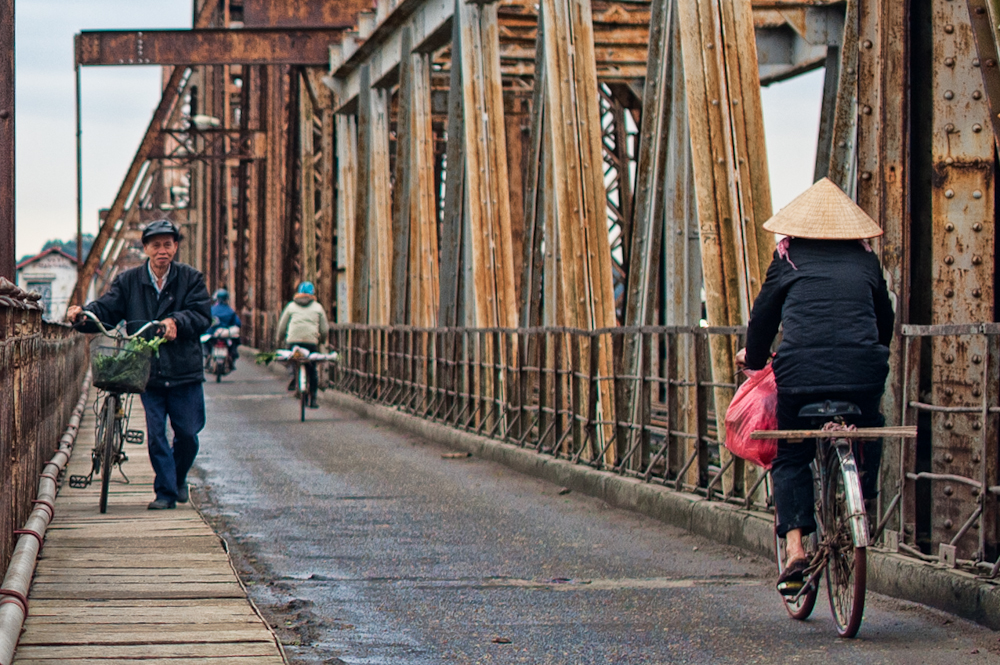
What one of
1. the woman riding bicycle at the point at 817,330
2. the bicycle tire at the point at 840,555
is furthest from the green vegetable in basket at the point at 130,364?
the bicycle tire at the point at 840,555

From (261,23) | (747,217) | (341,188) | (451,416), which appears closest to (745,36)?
(747,217)

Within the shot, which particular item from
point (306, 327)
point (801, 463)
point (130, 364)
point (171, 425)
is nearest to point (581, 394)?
point (171, 425)

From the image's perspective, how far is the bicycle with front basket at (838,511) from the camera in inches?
228

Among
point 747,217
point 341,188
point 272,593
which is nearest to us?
point 272,593

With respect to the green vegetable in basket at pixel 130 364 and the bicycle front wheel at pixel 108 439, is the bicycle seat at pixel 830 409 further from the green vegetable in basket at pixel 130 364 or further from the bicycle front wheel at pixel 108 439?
the bicycle front wheel at pixel 108 439

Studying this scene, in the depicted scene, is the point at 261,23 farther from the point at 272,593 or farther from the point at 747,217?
the point at 272,593

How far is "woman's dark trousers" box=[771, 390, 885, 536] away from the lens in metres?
6.11

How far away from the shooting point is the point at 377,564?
7855mm

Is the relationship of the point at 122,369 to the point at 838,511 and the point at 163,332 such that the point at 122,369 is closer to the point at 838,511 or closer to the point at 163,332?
the point at 163,332

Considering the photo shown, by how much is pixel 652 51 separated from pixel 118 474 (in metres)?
4.71

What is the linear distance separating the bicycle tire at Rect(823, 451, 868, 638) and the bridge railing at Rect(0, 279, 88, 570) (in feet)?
10.3

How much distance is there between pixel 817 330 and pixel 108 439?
4.77m

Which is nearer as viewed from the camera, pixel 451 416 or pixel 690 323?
pixel 690 323

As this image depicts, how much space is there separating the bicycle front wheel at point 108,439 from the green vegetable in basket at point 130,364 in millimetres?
355
